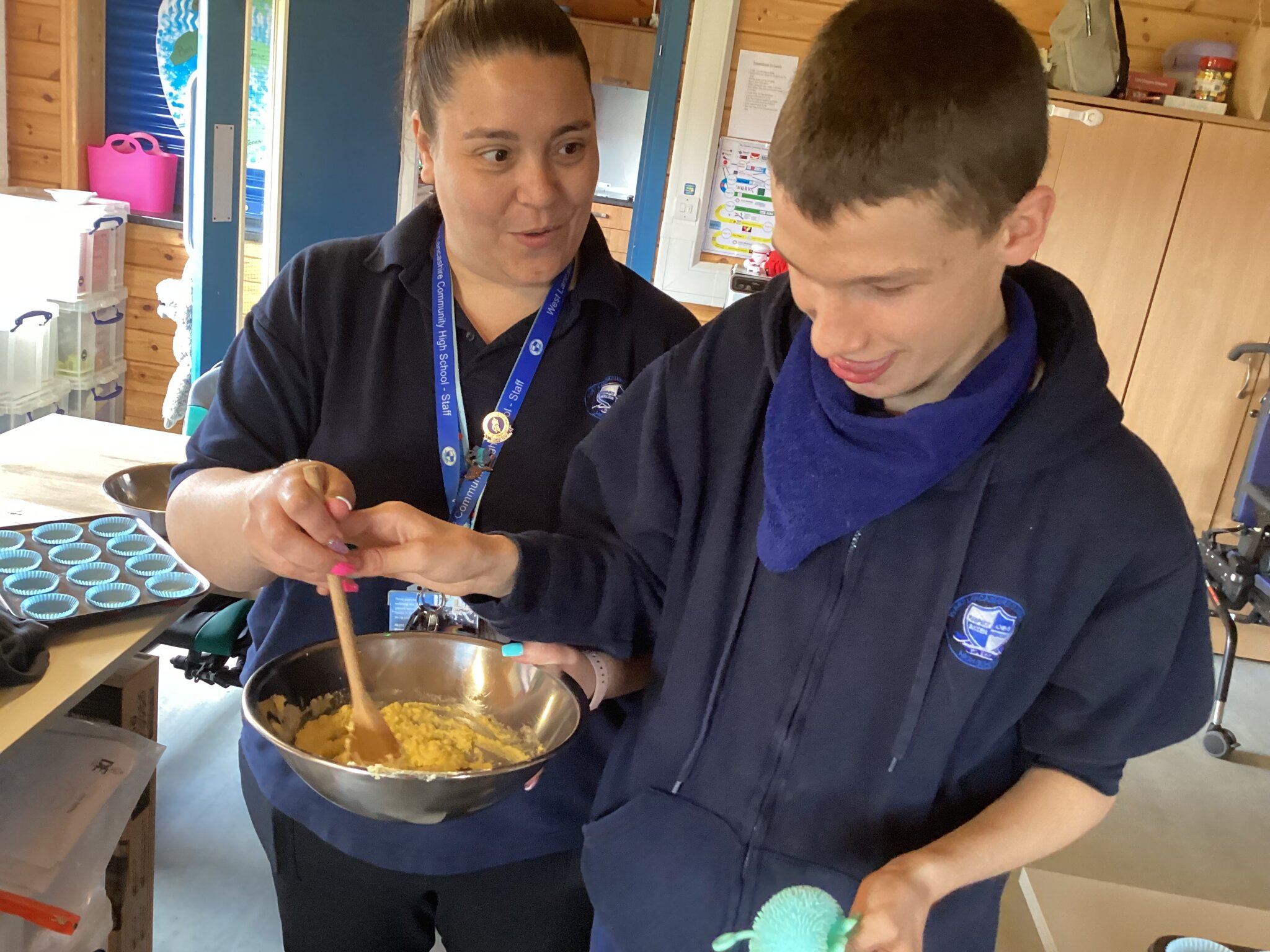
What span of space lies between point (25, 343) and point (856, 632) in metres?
3.80

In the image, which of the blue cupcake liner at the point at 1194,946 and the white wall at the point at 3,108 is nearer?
the blue cupcake liner at the point at 1194,946

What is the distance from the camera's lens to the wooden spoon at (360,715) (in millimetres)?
993

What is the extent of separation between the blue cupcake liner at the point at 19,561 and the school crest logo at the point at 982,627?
1.33 m

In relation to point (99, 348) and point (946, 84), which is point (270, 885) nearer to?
point (946, 84)

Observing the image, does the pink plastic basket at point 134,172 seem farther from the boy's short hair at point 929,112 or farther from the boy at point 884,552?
the boy's short hair at point 929,112

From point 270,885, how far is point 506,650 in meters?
1.52

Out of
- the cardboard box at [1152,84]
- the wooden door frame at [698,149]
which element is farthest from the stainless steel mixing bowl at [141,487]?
the cardboard box at [1152,84]

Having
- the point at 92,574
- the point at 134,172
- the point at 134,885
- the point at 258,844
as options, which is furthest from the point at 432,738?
the point at 134,172

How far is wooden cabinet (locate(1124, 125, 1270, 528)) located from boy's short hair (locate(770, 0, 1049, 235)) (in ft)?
9.91

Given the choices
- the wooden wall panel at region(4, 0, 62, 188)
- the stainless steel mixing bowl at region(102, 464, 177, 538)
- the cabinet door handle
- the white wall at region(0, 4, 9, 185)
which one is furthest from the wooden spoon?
the wooden wall panel at region(4, 0, 62, 188)

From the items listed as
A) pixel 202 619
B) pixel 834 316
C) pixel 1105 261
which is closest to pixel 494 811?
pixel 834 316

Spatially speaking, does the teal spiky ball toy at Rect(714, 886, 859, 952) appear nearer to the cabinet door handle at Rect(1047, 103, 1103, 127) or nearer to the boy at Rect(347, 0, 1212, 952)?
the boy at Rect(347, 0, 1212, 952)

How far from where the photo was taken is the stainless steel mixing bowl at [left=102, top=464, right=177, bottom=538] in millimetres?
1867

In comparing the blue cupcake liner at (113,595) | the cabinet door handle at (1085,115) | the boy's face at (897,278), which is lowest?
the blue cupcake liner at (113,595)
